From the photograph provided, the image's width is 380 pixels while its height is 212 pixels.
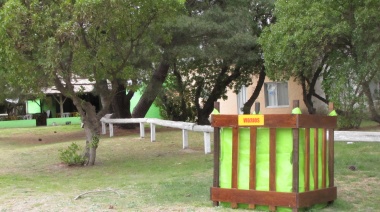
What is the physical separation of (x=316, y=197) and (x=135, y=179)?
518 centimetres

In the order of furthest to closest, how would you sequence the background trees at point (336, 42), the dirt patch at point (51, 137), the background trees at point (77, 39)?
the dirt patch at point (51, 137) → the background trees at point (77, 39) → the background trees at point (336, 42)

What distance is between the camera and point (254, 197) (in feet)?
27.8

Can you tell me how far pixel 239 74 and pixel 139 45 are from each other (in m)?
10.8

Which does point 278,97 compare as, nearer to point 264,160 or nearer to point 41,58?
point 41,58

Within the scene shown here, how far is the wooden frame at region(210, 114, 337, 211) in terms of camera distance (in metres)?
8.12

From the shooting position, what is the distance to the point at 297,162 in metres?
8.11

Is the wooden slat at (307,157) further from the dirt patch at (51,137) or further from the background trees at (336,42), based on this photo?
the dirt patch at (51,137)

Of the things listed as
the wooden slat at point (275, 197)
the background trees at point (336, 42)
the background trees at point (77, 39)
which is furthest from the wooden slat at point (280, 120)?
the background trees at point (77, 39)

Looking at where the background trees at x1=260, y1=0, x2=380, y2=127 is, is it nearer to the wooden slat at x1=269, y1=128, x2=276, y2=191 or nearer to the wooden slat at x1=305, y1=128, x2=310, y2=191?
the wooden slat at x1=305, y1=128, x2=310, y2=191

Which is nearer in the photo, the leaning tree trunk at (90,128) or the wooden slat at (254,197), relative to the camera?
the wooden slat at (254,197)

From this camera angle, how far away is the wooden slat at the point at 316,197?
8195 mm

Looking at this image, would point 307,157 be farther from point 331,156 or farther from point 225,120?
point 225,120

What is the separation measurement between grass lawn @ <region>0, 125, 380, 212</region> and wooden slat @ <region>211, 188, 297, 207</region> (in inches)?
8.7

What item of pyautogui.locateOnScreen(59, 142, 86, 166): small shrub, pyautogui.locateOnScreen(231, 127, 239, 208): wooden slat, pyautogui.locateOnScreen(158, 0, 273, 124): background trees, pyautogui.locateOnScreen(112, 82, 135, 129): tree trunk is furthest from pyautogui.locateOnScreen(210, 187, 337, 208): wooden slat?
pyautogui.locateOnScreen(112, 82, 135, 129): tree trunk
